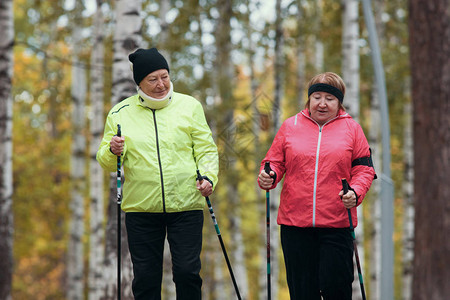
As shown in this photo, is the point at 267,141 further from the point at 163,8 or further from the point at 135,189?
the point at 135,189

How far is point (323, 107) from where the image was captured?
459 centimetres

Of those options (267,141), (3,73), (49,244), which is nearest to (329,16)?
(267,141)

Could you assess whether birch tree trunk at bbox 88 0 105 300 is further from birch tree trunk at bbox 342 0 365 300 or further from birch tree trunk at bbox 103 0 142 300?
birch tree trunk at bbox 103 0 142 300

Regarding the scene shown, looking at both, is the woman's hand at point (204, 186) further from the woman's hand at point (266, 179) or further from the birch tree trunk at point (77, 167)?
the birch tree trunk at point (77, 167)

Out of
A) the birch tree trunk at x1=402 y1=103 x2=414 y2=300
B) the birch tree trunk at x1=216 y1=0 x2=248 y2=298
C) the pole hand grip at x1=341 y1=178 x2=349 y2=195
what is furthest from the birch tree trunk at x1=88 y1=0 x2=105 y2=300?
the pole hand grip at x1=341 y1=178 x2=349 y2=195

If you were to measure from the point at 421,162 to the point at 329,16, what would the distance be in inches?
478

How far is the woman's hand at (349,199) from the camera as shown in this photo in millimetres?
4289

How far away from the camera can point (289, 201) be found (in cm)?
454

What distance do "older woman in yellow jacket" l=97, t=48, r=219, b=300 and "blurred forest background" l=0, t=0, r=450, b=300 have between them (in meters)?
1.66

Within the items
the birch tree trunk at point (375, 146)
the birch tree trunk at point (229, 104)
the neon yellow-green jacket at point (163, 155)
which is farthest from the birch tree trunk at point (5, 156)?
the birch tree trunk at point (375, 146)

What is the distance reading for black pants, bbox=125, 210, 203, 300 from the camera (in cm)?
443

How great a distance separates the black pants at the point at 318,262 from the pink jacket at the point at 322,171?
0.31ft

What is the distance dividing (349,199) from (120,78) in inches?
116

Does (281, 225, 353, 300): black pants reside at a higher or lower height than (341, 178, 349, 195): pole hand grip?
lower
